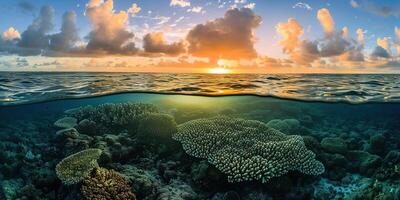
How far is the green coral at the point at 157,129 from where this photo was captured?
10391 mm

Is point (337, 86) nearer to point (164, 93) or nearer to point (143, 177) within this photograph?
point (164, 93)

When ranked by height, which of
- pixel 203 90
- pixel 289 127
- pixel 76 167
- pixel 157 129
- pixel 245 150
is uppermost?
pixel 203 90

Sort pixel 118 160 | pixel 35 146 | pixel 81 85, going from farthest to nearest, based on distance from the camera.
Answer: pixel 81 85
pixel 35 146
pixel 118 160

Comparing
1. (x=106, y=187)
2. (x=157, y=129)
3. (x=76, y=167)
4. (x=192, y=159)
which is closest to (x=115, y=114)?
(x=157, y=129)

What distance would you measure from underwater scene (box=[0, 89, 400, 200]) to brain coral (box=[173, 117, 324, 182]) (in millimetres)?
29

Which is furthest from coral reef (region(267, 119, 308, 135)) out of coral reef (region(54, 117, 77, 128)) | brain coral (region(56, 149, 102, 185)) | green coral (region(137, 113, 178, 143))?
coral reef (region(54, 117, 77, 128))

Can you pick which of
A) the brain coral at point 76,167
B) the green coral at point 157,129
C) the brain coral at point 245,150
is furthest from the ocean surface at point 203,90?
the brain coral at point 76,167

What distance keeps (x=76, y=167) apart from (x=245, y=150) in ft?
15.1

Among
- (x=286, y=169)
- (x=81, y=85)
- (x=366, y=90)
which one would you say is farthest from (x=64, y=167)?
(x=366, y=90)

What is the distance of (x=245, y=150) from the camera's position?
8469mm

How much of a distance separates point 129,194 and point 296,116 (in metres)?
13.7

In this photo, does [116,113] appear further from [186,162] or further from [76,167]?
[76,167]

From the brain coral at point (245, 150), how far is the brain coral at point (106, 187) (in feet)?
7.74

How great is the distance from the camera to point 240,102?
2069cm
